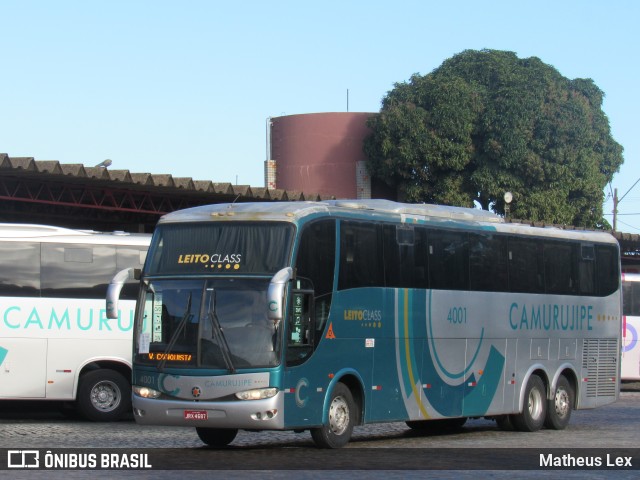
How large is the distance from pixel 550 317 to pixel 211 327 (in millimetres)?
8026

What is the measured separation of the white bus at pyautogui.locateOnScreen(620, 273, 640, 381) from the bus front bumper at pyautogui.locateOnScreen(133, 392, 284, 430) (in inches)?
869

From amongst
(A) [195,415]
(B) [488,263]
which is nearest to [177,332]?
(A) [195,415]

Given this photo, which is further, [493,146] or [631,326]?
[493,146]

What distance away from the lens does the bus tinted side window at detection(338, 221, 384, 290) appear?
16.4m

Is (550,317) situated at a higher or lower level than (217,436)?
higher

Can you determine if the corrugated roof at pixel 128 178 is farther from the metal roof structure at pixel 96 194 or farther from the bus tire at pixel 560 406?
the bus tire at pixel 560 406

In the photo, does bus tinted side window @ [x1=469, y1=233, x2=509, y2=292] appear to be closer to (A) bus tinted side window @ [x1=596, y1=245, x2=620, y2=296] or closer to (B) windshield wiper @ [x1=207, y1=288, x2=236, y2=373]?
(A) bus tinted side window @ [x1=596, y1=245, x2=620, y2=296]

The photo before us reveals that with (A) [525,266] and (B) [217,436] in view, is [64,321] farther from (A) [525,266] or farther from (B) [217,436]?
(A) [525,266]

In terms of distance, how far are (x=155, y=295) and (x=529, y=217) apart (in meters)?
46.9

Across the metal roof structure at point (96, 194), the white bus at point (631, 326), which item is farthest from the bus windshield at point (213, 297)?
the white bus at point (631, 326)

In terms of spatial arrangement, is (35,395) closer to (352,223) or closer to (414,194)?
(352,223)

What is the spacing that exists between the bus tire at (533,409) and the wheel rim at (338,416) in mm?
5068

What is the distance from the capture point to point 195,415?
14953 mm

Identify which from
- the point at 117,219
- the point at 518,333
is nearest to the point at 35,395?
the point at 518,333
